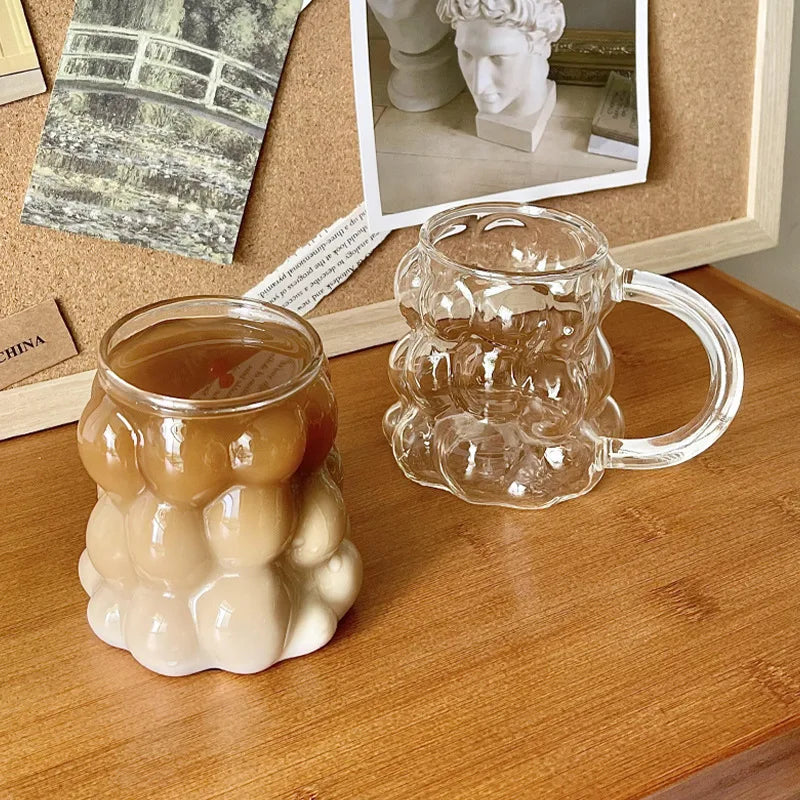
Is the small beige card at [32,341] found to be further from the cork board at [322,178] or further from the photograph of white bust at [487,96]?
the photograph of white bust at [487,96]

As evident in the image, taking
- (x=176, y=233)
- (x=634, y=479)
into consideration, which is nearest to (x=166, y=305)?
(x=176, y=233)

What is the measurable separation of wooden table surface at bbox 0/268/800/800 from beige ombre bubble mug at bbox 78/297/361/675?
0.02 metres

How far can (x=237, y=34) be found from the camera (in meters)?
0.48

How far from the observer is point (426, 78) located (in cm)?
54

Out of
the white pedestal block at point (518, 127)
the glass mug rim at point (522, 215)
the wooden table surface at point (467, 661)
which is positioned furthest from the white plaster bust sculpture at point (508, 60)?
the wooden table surface at point (467, 661)

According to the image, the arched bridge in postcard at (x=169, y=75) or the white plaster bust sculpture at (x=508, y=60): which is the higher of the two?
the arched bridge in postcard at (x=169, y=75)

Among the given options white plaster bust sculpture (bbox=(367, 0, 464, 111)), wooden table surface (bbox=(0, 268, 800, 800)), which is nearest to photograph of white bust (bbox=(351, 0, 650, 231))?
white plaster bust sculpture (bbox=(367, 0, 464, 111))

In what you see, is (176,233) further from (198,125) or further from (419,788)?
(419,788)

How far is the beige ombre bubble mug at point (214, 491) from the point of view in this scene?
0.33m

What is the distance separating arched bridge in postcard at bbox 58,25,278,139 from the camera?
1.51 feet

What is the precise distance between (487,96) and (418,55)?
0.16ft

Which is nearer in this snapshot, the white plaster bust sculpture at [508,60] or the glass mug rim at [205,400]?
the glass mug rim at [205,400]

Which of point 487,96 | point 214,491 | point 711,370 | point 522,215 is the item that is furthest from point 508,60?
point 214,491

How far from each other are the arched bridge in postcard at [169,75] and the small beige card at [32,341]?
0.38ft
